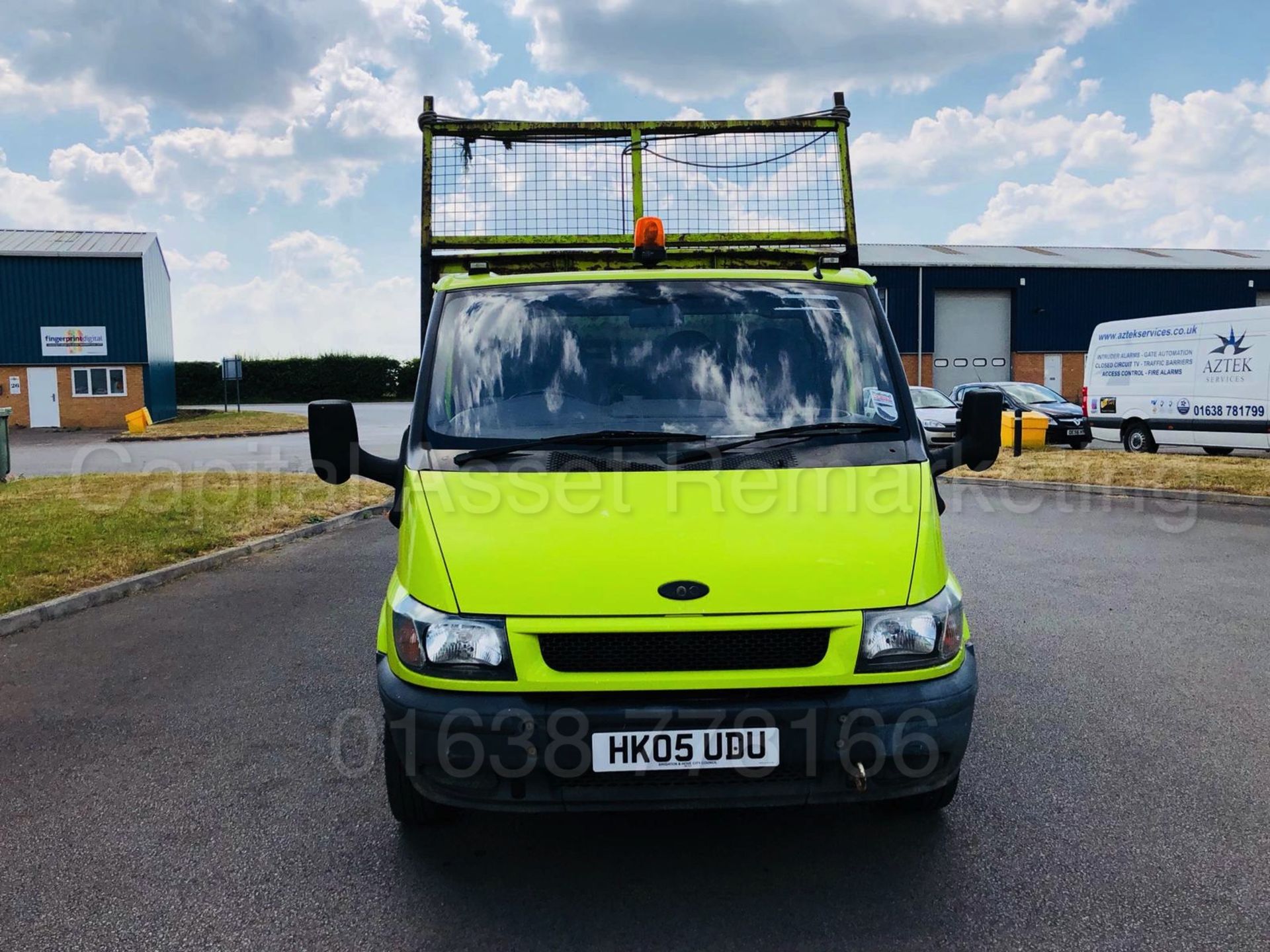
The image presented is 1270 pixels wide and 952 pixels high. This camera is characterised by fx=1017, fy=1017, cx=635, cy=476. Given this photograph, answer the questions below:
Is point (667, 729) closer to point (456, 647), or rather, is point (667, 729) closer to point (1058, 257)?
point (456, 647)

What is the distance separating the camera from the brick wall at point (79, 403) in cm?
3925

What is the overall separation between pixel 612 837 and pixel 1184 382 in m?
17.8

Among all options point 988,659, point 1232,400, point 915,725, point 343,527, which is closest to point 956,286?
point 1232,400

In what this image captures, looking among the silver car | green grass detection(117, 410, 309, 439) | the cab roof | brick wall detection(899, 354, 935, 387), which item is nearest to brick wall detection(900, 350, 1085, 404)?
brick wall detection(899, 354, 935, 387)

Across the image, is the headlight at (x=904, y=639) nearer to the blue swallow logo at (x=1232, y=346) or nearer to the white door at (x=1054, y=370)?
the blue swallow logo at (x=1232, y=346)

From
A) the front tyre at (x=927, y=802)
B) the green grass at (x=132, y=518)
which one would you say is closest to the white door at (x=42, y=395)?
the green grass at (x=132, y=518)

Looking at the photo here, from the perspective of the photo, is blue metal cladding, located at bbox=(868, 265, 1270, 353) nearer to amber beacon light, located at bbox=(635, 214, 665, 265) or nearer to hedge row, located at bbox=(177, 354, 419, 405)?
hedge row, located at bbox=(177, 354, 419, 405)

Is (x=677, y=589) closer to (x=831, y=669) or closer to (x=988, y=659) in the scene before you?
(x=831, y=669)

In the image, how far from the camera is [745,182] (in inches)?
213

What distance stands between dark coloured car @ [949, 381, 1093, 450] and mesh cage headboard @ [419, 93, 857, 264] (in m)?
16.7

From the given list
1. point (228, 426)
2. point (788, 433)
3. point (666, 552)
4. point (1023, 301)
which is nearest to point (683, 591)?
point (666, 552)

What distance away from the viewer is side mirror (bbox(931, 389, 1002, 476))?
374 centimetres

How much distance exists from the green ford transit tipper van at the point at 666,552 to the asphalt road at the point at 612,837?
1.03ft

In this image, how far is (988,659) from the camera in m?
5.46
